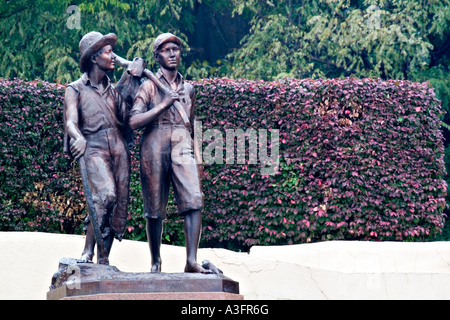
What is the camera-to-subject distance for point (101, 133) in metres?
8.52

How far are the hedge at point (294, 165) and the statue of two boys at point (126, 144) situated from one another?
4.66 m

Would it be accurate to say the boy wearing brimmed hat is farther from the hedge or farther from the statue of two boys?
the hedge

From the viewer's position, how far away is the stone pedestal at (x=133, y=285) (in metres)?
7.61

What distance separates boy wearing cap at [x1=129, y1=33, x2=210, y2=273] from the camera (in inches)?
329

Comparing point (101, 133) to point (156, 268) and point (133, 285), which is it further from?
point (133, 285)

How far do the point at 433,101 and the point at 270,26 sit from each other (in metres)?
4.76

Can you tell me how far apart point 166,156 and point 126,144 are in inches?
19.4

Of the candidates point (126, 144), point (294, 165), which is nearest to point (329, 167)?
point (294, 165)

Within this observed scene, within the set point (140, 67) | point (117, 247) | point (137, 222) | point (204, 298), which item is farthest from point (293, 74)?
point (204, 298)

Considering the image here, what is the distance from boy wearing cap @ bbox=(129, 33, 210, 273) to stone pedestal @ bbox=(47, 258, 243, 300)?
0.41 m

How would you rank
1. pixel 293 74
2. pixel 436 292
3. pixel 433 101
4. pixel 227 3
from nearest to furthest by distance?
pixel 436 292, pixel 433 101, pixel 293 74, pixel 227 3

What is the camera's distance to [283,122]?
13633 millimetres

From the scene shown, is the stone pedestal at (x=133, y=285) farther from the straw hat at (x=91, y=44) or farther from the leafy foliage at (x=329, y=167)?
the leafy foliage at (x=329, y=167)

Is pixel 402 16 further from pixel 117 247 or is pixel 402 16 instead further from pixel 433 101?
pixel 117 247
